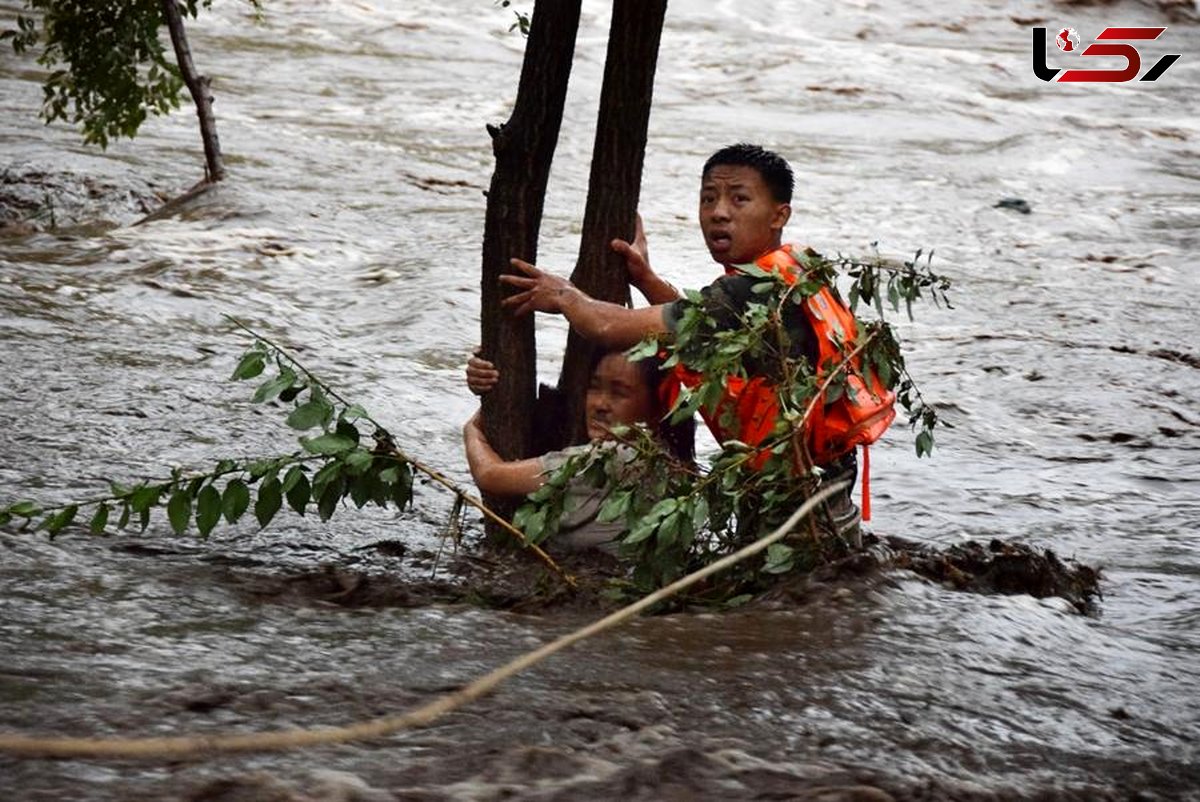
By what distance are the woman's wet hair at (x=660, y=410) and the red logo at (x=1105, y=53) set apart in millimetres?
14428

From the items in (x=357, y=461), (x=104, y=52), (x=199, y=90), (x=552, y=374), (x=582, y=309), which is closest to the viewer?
(x=357, y=461)

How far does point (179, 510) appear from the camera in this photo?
452 cm

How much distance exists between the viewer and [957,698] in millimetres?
3396

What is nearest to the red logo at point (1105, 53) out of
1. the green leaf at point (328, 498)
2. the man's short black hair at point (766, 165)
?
the man's short black hair at point (766, 165)

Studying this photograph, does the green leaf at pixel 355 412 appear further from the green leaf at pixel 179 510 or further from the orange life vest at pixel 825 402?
the orange life vest at pixel 825 402

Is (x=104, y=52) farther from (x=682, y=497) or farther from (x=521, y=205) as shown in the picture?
(x=682, y=497)

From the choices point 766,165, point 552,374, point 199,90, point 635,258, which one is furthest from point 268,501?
point 199,90

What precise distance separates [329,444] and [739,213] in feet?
4.98

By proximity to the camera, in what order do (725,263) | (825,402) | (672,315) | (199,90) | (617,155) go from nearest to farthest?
(825,402), (672,315), (617,155), (725,263), (199,90)

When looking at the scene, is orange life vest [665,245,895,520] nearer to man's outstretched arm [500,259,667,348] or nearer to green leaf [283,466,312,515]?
man's outstretched arm [500,259,667,348]

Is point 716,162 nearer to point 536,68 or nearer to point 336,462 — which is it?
point 536,68

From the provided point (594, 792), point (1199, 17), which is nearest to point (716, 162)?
point (594, 792)

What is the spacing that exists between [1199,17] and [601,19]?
7806 mm

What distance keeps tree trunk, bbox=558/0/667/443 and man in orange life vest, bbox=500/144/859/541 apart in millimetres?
74
